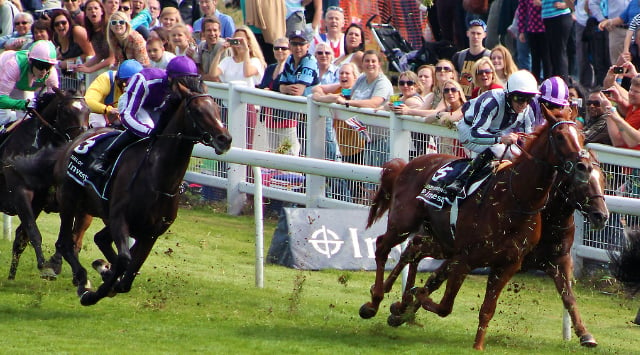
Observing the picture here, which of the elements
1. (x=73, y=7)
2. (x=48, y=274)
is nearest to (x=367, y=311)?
(x=48, y=274)

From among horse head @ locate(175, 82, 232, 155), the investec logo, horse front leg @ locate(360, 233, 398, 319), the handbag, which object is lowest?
the investec logo

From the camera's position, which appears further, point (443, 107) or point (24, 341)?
point (443, 107)

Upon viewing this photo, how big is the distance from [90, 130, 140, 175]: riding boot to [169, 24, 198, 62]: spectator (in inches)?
222

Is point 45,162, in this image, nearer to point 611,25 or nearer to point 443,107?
point 443,107

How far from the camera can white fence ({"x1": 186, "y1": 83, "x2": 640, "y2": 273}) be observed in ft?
30.2

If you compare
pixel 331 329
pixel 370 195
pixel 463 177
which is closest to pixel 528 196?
pixel 463 177

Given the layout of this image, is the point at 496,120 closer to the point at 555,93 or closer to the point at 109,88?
the point at 555,93

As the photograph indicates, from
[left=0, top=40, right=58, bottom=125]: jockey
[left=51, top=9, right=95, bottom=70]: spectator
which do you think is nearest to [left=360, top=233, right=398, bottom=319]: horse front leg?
[left=0, top=40, right=58, bottom=125]: jockey

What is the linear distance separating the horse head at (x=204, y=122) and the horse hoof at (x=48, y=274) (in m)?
2.09

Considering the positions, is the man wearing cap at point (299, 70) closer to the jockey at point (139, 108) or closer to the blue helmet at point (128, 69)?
the blue helmet at point (128, 69)

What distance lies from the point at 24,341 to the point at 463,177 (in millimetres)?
3020

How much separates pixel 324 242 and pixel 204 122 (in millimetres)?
2745

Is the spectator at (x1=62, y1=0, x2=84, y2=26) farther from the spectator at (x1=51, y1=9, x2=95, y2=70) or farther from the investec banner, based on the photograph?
the investec banner

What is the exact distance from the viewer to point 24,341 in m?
7.40
